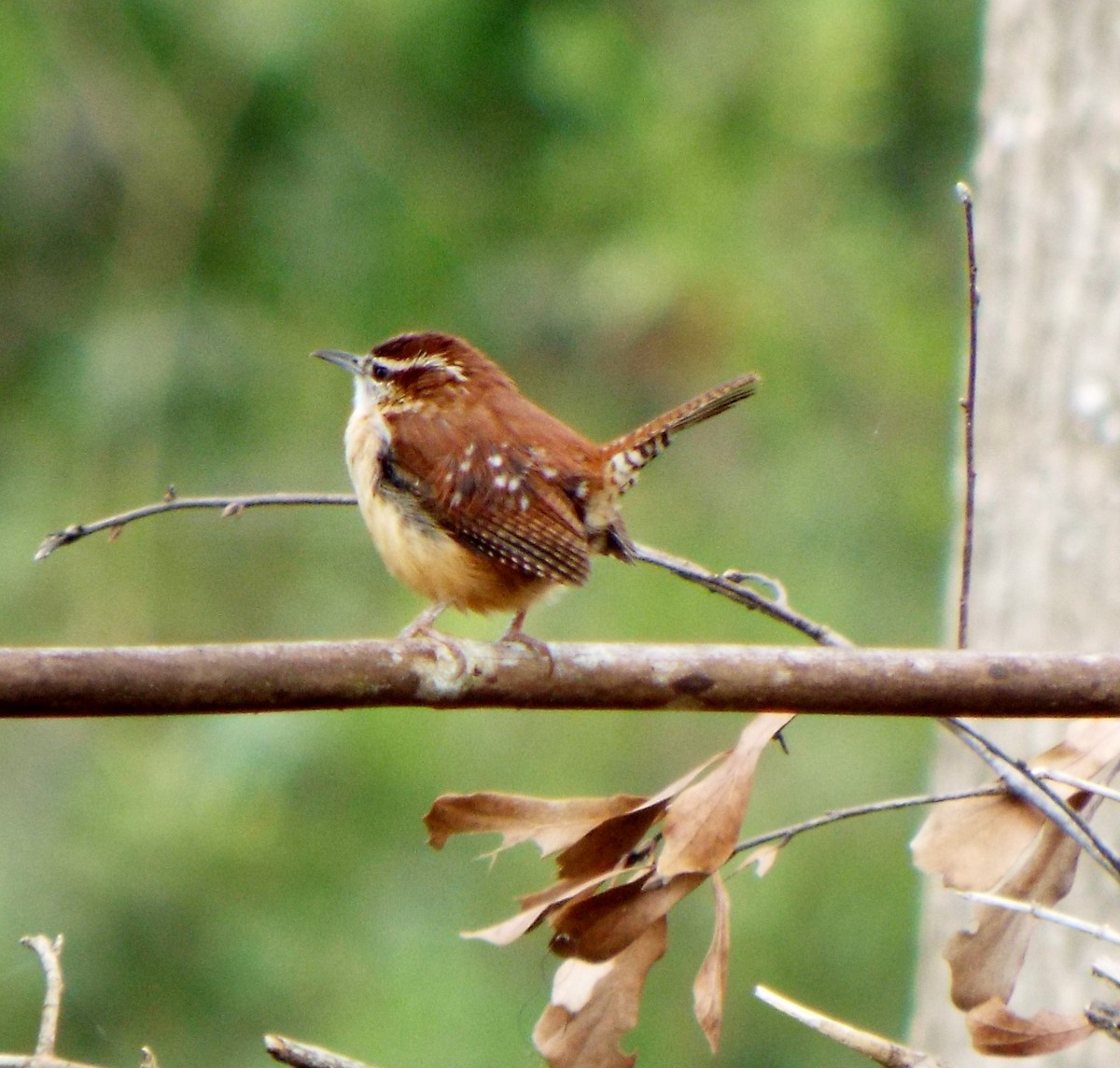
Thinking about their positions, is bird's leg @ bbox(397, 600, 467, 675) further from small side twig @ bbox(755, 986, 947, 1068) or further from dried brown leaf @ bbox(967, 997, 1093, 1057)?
dried brown leaf @ bbox(967, 997, 1093, 1057)

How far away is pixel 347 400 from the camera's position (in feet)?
22.1

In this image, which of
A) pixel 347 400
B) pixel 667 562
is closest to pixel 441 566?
pixel 667 562

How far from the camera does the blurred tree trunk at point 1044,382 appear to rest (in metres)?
4.12

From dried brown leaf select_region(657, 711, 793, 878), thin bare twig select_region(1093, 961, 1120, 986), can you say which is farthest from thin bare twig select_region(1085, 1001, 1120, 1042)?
dried brown leaf select_region(657, 711, 793, 878)

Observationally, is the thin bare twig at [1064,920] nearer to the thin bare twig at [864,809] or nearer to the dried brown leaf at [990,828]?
the thin bare twig at [864,809]

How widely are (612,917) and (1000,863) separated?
0.54m

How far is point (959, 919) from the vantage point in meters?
4.24

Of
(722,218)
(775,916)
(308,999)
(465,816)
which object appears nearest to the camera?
(465,816)

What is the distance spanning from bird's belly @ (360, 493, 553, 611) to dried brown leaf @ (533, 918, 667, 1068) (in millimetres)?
1079

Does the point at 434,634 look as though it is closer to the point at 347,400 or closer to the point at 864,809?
the point at 864,809

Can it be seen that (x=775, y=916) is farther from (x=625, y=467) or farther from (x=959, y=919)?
(x=625, y=467)

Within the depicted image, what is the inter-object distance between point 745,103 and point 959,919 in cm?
340

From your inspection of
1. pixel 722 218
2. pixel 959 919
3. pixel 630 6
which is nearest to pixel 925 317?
pixel 722 218

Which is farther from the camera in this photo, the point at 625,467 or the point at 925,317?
the point at 925,317
